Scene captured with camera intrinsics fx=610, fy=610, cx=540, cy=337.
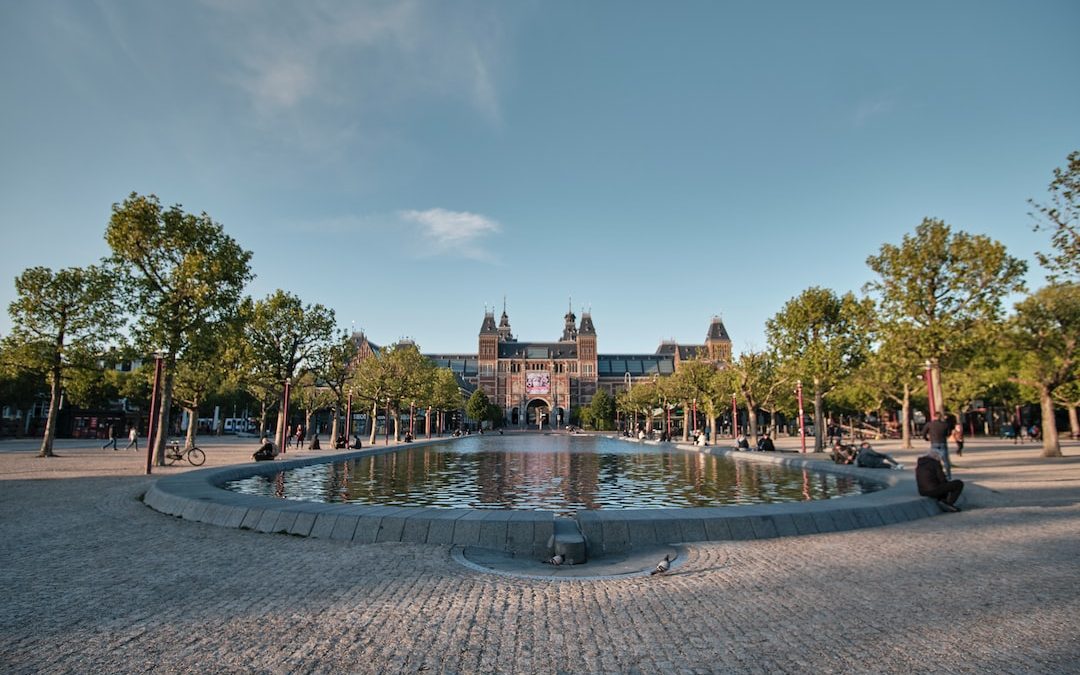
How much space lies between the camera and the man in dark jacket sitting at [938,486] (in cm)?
1112

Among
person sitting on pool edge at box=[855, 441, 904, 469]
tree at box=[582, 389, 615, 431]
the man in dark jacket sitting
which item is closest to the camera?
the man in dark jacket sitting

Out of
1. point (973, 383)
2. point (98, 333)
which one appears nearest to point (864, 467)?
point (98, 333)

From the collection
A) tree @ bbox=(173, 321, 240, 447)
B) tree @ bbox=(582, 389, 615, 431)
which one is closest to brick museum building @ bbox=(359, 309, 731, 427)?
tree @ bbox=(582, 389, 615, 431)

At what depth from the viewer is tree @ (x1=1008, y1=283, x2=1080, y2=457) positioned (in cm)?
2342

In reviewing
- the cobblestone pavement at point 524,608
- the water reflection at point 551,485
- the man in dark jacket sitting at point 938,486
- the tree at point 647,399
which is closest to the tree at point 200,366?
the water reflection at point 551,485

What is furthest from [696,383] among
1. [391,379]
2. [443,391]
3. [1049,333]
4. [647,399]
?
[443,391]

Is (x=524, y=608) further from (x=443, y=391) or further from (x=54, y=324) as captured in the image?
(x=443, y=391)

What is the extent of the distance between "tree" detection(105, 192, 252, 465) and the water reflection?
A: 19.6 ft

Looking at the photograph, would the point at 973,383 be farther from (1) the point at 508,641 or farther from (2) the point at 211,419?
(2) the point at 211,419

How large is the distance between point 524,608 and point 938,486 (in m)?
9.33

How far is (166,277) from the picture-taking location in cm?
2141

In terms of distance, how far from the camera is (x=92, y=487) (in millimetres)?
14375

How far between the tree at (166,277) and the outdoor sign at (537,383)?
12283 centimetres

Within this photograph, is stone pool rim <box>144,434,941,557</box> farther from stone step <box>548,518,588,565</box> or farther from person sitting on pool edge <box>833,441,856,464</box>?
person sitting on pool edge <box>833,441,856,464</box>
